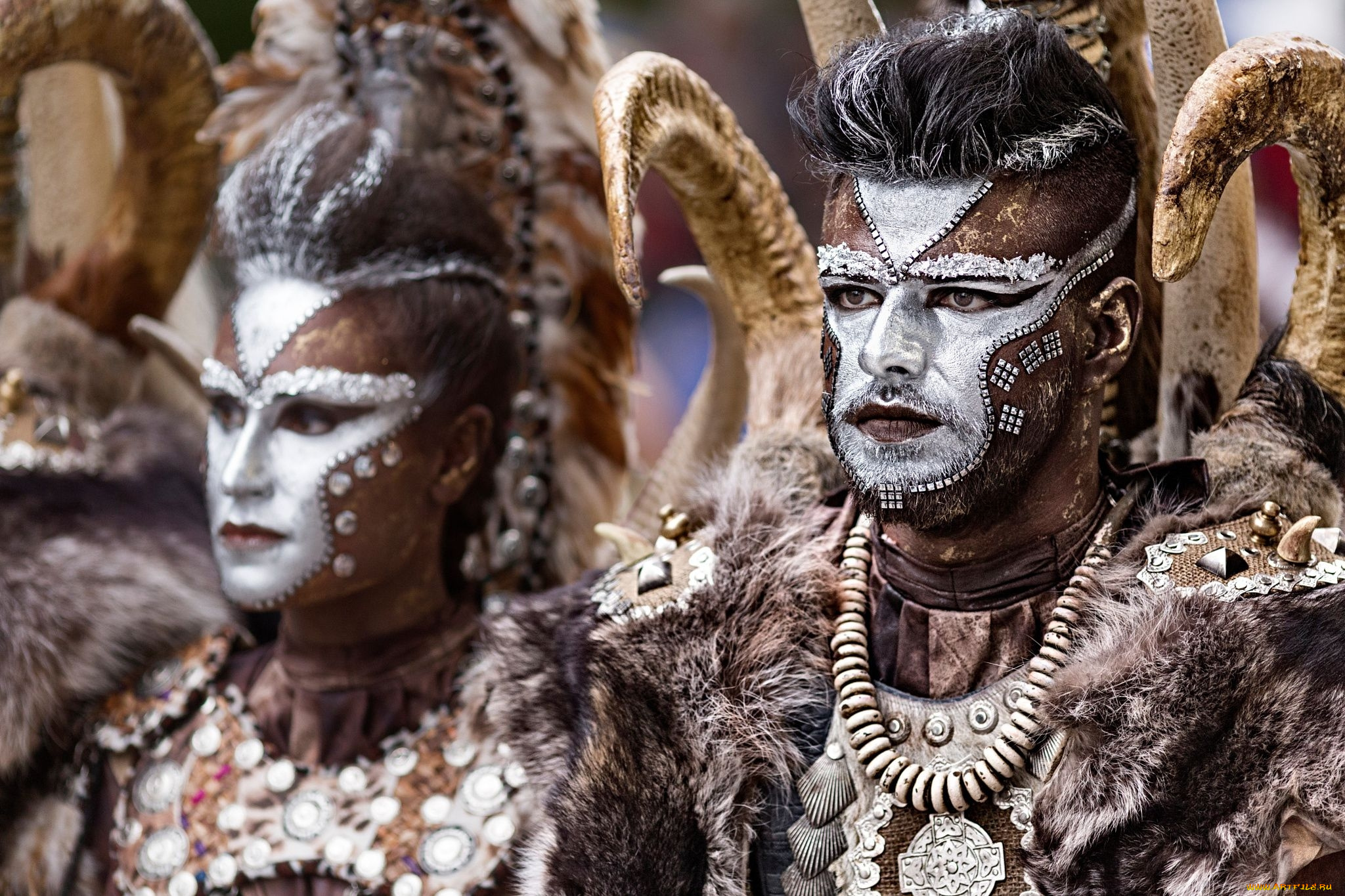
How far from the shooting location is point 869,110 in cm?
217

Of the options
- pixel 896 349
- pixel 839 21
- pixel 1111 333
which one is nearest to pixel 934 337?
pixel 896 349

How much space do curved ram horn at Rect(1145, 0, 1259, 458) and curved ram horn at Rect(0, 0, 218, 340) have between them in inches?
83.4

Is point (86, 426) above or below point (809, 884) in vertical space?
above

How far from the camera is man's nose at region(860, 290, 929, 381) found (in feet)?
6.78

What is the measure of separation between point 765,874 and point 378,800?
90 centimetres

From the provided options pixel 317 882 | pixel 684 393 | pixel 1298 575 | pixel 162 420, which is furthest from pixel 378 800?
pixel 684 393

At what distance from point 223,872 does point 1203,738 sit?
174 cm

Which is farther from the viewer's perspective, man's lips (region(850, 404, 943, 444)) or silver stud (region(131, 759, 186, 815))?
silver stud (region(131, 759, 186, 815))

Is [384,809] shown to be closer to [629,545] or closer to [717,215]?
[629,545]

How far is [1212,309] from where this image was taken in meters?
2.51

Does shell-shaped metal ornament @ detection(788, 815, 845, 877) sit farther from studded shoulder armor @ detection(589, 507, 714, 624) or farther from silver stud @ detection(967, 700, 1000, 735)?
studded shoulder armor @ detection(589, 507, 714, 624)

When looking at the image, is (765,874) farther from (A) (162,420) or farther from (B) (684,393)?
(B) (684,393)

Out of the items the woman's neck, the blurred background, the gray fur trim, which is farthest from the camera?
the blurred background

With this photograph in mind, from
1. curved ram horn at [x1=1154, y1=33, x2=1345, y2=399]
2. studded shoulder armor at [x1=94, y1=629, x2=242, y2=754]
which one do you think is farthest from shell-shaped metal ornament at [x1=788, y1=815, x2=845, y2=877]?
studded shoulder armor at [x1=94, y1=629, x2=242, y2=754]
